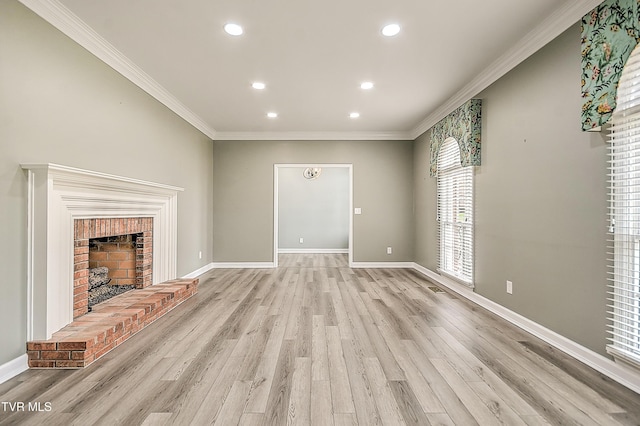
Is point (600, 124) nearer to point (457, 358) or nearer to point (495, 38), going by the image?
point (495, 38)

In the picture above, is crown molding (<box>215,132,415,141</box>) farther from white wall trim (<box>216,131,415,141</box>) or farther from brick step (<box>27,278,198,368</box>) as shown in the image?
brick step (<box>27,278,198,368</box>)

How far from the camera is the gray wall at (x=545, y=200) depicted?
7.06ft

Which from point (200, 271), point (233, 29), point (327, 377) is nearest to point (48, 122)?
point (233, 29)

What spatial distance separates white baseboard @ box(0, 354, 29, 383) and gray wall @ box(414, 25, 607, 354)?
400 centimetres

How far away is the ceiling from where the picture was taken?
228cm

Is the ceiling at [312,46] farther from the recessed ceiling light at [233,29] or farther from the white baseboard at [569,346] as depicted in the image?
the white baseboard at [569,346]

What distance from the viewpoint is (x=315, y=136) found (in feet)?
19.2

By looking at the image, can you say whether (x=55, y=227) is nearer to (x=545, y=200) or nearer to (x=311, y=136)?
(x=545, y=200)

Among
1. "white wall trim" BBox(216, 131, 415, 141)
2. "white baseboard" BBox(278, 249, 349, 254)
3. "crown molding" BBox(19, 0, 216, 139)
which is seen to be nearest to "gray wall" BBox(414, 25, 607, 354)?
"white wall trim" BBox(216, 131, 415, 141)

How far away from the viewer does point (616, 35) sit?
190cm

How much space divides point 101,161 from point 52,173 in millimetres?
725

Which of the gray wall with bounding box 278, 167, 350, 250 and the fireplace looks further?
the gray wall with bounding box 278, 167, 350, 250

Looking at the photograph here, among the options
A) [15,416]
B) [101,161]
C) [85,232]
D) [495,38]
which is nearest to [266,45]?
[101,161]

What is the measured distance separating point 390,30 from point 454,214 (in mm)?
2738
